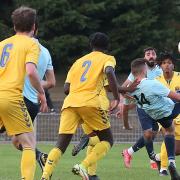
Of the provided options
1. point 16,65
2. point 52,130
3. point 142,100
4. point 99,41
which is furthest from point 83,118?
point 52,130

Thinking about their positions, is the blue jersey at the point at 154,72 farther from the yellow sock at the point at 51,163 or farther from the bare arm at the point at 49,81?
the yellow sock at the point at 51,163

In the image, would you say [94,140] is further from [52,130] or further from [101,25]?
[101,25]

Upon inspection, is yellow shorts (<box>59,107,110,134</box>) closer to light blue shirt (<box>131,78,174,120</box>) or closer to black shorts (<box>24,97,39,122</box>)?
black shorts (<box>24,97,39,122</box>)

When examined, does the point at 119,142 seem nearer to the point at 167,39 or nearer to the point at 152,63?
the point at 152,63

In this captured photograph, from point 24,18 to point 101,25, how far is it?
24077 mm

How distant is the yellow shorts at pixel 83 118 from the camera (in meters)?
10.5

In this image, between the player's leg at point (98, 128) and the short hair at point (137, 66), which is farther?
the short hair at point (137, 66)

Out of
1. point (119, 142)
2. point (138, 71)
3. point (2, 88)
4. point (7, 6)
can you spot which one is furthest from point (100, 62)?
point (7, 6)

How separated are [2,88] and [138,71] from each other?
10.3 ft

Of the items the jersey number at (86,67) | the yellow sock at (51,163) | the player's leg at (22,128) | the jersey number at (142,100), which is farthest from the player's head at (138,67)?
the player's leg at (22,128)

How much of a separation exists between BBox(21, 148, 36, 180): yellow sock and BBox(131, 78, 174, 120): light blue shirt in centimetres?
282

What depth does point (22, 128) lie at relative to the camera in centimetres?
887

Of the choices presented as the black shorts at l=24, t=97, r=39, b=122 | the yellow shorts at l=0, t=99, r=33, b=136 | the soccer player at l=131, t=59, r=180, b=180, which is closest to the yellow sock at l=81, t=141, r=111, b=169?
the black shorts at l=24, t=97, r=39, b=122

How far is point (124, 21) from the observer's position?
105 ft
